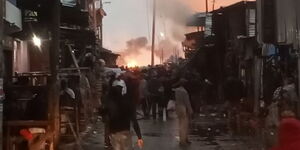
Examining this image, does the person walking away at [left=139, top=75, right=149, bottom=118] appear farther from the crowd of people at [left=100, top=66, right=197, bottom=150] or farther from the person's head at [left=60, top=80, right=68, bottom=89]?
the person's head at [left=60, top=80, right=68, bottom=89]

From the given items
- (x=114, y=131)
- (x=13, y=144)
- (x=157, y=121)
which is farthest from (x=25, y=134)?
(x=157, y=121)

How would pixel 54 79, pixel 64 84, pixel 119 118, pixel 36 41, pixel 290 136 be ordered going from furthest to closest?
1. pixel 36 41
2. pixel 64 84
3. pixel 54 79
4. pixel 119 118
5. pixel 290 136

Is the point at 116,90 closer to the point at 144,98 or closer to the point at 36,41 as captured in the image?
the point at 36,41

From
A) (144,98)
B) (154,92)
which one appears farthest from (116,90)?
(144,98)

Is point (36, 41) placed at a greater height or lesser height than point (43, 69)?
greater

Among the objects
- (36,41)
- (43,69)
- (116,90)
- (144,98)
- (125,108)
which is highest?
(36,41)

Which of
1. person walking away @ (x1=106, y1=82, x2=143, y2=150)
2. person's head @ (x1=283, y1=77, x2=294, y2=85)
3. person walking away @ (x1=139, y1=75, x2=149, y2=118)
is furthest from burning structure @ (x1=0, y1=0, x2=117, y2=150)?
person's head @ (x1=283, y1=77, x2=294, y2=85)

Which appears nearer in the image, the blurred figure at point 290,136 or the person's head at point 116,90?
the blurred figure at point 290,136

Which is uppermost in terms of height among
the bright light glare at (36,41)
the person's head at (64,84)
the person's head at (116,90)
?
the bright light glare at (36,41)

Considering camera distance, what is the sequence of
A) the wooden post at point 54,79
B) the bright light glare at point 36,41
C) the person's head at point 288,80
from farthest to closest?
the bright light glare at point 36,41
the person's head at point 288,80
the wooden post at point 54,79

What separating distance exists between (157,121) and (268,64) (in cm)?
727

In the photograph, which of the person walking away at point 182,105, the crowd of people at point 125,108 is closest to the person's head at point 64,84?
the crowd of people at point 125,108

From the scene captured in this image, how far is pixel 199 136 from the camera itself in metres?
19.0

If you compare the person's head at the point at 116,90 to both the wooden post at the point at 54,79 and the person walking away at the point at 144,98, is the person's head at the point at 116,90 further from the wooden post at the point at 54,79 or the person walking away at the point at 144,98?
the person walking away at the point at 144,98
